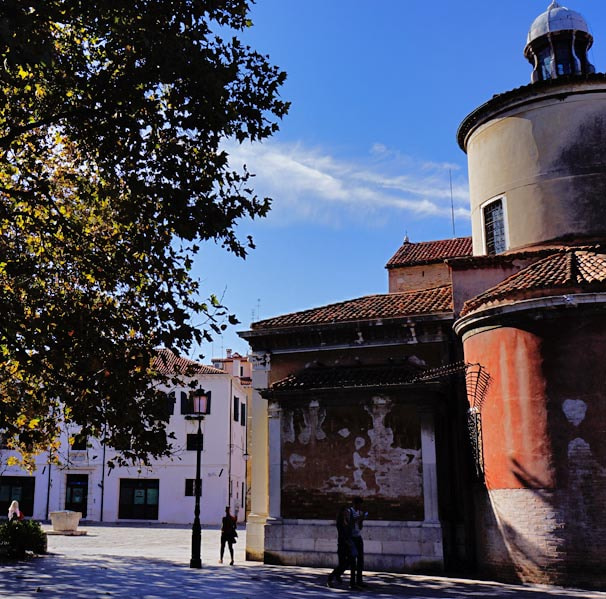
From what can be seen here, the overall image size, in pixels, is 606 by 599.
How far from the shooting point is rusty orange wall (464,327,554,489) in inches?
585

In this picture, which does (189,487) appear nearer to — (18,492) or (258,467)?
(18,492)

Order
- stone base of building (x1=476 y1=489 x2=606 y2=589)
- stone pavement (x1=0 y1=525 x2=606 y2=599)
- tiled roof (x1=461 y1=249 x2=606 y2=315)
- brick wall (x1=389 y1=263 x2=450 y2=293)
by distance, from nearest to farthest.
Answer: stone pavement (x1=0 y1=525 x2=606 y2=599), stone base of building (x1=476 y1=489 x2=606 y2=589), tiled roof (x1=461 y1=249 x2=606 y2=315), brick wall (x1=389 y1=263 x2=450 y2=293)

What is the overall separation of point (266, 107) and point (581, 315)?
25.7ft

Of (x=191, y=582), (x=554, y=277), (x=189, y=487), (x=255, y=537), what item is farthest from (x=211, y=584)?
(x=189, y=487)

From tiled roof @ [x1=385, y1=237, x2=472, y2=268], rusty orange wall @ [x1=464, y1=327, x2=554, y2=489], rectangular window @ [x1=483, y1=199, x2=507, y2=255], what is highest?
tiled roof @ [x1=385, y1=237, x2=472, y2=268]

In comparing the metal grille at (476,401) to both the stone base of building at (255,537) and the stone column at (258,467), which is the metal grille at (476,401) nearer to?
the stone column at (258,467)

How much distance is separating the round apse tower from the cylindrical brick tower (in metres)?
0.03

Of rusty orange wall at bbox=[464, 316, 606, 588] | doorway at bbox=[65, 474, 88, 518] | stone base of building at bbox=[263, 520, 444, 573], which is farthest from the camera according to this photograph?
doorway at bbox=[65, 474, 88, 518]

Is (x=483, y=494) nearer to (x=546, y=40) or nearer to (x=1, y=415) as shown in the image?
(x=1, y=415)

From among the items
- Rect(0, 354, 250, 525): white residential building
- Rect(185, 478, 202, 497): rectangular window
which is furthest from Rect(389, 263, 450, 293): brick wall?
Rect(185, 478, 202, 497): rectangular window

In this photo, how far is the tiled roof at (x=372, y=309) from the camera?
19.2 metres

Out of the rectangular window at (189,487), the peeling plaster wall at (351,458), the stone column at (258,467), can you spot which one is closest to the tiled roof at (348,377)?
the peeling plaster wall at (351,458)

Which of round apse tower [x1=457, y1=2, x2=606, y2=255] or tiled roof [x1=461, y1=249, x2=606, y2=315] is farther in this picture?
round apse tower [x1=457, y1=2, x2=606, y2=255]

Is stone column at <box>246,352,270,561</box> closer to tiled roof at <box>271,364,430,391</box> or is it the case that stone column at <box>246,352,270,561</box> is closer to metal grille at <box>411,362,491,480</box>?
tiled roof at <box>271,364,430,391</box>
